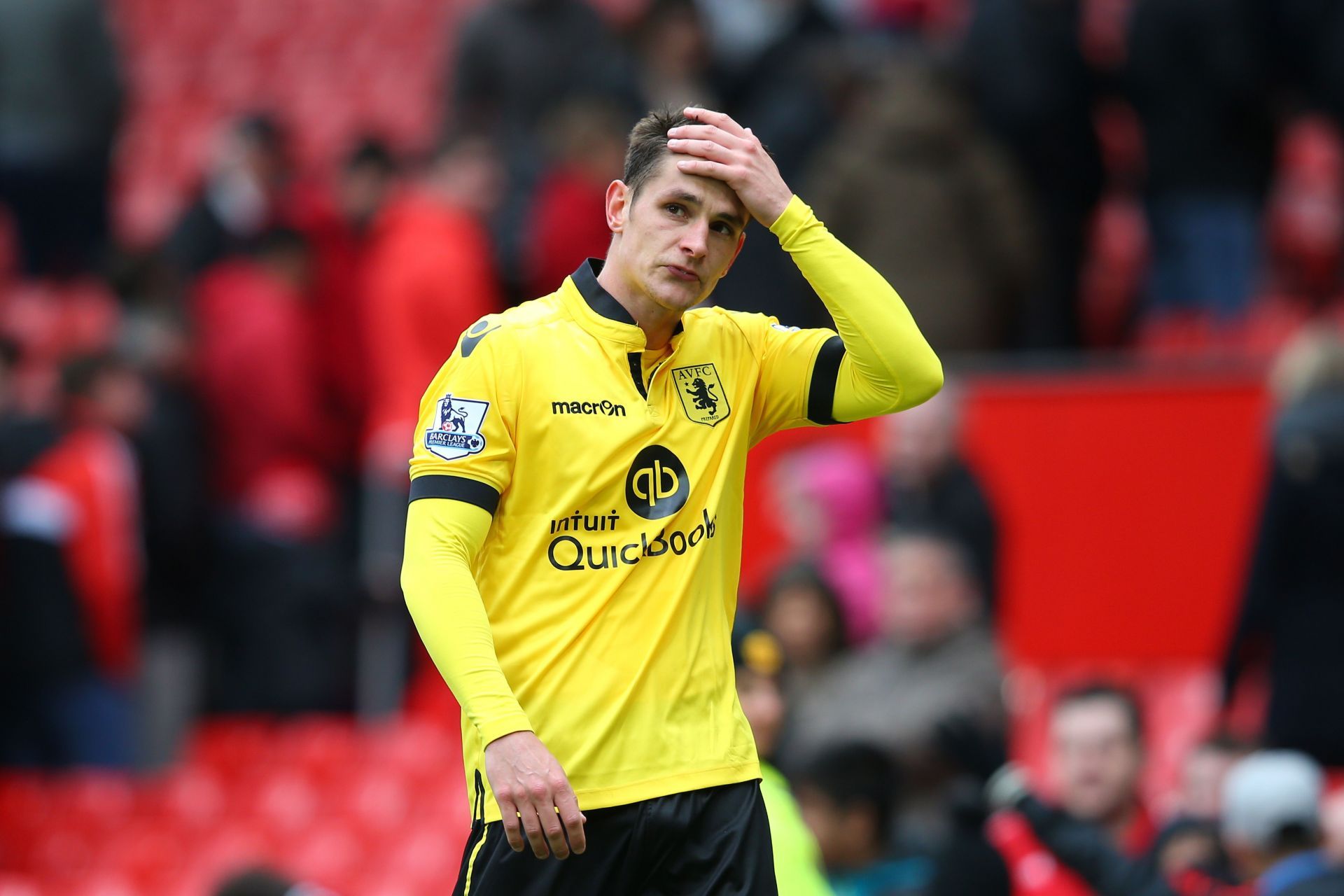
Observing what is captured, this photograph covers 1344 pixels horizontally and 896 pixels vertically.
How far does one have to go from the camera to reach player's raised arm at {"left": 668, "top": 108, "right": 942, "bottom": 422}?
Answer: 4000mm

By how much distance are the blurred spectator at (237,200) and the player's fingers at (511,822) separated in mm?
7779

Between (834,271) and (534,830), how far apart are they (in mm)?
1089

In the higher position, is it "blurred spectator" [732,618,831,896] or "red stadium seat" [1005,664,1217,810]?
"blurred spectator" [732,618,831,896]

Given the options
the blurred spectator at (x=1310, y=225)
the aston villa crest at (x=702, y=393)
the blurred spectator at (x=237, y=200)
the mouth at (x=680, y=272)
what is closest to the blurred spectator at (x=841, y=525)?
the blurred spectator at (x=237, y=200)

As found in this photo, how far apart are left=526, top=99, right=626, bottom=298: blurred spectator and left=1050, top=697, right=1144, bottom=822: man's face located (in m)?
4.23

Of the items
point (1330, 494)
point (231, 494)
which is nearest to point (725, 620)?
point (1330, 494)

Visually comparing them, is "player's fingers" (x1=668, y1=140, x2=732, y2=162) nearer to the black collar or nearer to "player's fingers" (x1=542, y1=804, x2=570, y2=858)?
the black collar

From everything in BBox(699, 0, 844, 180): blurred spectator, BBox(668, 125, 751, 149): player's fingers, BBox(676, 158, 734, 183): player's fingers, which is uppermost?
Answer: BBox(699, 0, 844, 180): blurred spectator

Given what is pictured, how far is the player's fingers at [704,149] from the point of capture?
399cm

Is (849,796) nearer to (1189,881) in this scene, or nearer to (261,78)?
(1189,881)

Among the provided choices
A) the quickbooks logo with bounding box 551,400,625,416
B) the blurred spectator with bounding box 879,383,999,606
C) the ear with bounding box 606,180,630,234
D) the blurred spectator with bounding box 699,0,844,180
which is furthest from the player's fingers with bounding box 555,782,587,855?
the blurred spectator with bounding box 699,0,844,180

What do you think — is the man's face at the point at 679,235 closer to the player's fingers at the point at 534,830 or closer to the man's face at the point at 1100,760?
the player's fingers at the point at 534,830

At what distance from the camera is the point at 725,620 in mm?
4141

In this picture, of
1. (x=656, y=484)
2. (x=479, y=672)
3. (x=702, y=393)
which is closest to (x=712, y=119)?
(x=702, y=393)
